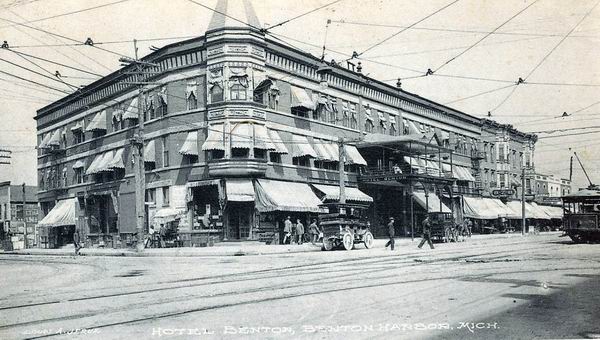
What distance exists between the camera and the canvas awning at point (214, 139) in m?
30.0

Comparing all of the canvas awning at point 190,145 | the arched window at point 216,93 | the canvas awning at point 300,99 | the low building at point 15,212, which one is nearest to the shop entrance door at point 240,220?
the canvas awning at point 190,145

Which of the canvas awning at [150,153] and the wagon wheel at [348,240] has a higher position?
the canvas awning at [150,153]

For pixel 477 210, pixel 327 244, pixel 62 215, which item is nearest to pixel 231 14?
pixel 327 244

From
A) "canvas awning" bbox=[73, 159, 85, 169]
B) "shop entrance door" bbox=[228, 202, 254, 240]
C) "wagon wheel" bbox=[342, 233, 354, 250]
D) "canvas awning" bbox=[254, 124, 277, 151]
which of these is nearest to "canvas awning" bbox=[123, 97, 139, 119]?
"canvas awning" bbox=[254, 124, 277, 151]

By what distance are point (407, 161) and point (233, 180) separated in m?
17.3

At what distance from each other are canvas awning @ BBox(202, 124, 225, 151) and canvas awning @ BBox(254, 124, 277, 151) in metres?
1.86

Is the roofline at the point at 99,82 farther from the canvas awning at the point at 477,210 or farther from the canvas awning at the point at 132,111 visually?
the canvas awning at the point at 477,210

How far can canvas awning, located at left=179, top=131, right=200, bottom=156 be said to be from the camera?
102 ft

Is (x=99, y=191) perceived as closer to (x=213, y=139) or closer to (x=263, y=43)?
(x=213, y=139)

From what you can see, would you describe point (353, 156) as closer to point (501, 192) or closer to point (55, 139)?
point (501, 192)

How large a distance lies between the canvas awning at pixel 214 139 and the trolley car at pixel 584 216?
698 inches

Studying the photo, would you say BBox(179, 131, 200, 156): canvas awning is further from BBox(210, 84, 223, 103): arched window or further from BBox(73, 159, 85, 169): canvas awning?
BBox(73, 159, 85, 169): canvas awning

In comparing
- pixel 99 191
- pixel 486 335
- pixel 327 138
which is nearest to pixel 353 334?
pixel 486 335

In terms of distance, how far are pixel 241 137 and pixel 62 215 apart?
20.3 m
